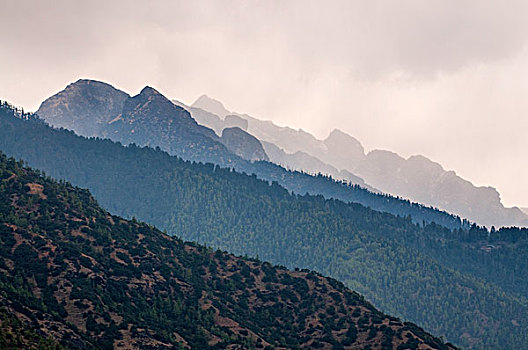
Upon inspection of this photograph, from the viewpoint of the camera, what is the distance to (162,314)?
7082 inches

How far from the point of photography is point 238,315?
193875mm

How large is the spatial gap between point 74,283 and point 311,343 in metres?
58.9

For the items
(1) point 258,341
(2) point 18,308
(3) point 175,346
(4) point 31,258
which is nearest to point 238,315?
(1) point 258,341

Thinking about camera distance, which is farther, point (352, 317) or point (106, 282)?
point (352, 317)

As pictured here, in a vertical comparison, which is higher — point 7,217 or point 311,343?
point 7,217

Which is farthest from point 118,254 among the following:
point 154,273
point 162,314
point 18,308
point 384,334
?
point 384,334

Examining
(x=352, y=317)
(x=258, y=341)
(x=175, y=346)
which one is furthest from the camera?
(x=352, y=317)

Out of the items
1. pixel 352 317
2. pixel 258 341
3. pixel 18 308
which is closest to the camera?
pixel 18 308

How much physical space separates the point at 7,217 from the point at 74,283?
29.9 metres

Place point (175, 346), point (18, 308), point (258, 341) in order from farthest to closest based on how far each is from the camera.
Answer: point (258, 341) → point (175, 346) → point (18, 308)

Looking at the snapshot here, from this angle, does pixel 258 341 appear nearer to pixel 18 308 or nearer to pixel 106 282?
pixel 106 282

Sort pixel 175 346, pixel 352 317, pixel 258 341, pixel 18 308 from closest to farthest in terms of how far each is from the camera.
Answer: pixel 18 308 < pixel 175 346 < pixel 258 341 < pixel 352 317

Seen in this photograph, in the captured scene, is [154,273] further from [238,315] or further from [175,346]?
[175,346]

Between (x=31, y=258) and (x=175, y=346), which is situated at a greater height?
(x=31, y=258)
